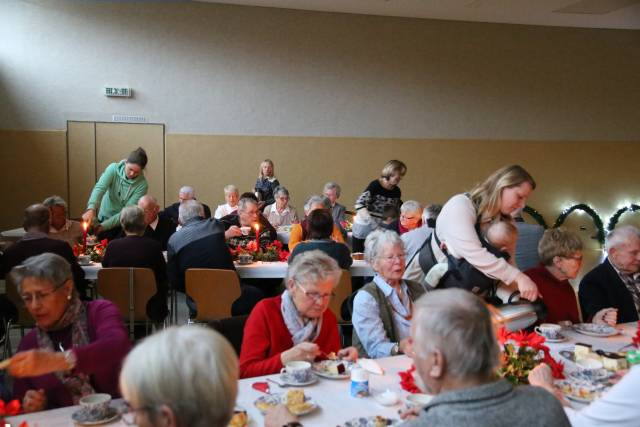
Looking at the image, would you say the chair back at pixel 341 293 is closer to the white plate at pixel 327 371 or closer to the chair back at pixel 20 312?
the white plate at pixel 327 371

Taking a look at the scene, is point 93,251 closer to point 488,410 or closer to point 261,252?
point 261,252

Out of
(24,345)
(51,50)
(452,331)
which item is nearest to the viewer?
(452,331)

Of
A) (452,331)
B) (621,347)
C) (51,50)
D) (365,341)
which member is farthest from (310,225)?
(51,50)

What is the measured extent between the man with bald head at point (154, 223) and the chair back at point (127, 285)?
130cm

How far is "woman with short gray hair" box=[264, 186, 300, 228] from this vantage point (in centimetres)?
805

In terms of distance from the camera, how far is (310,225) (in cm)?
500

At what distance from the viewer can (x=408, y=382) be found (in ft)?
8.05

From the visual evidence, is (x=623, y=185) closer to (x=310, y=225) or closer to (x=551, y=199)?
(x=551, y=199)

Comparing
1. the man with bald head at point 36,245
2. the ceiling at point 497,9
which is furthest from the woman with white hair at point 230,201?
the ceiling at point 497,9

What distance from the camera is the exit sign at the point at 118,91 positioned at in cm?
966

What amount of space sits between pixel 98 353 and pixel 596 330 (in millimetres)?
2757

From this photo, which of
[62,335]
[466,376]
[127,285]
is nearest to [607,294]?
[466,376]

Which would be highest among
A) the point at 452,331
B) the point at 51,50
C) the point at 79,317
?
the point at 51,50

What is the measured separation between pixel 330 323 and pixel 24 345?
54.6 inches
